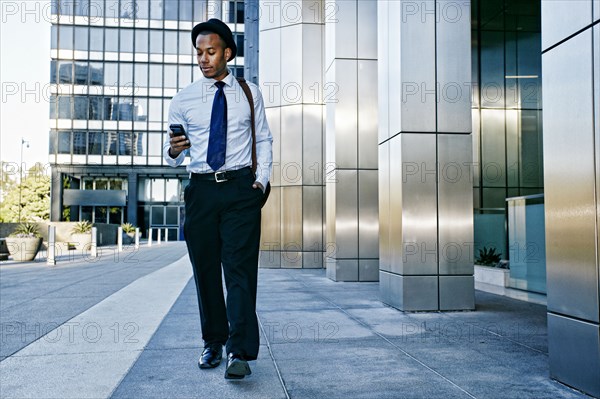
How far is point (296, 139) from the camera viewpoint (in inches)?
610

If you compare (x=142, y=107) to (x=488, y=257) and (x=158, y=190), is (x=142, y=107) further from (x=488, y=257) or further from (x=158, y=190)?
(x=488, y=257)

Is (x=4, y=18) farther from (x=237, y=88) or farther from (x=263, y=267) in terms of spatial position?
(x=237, y=88)

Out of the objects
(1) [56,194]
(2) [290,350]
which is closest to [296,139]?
(2) [290,350]

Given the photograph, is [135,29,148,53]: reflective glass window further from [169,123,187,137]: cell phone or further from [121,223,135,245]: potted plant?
[169,123,187,137]: cell phone

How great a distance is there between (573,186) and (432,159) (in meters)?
3.49

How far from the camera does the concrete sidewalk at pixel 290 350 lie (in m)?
3.60

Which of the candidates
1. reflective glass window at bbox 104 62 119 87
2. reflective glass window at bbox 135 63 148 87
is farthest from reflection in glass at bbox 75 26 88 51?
reflective glass window at bbox 135 63 148 87

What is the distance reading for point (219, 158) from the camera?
3846 mm

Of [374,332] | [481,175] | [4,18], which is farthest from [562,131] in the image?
[4,18]

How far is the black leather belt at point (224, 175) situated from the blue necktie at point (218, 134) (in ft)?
0.16

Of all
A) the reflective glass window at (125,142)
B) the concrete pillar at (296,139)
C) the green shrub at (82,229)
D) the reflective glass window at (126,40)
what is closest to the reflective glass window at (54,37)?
the reflective glass window at (126,40)

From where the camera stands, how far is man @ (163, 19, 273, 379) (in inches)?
151

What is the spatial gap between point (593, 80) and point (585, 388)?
1919mm

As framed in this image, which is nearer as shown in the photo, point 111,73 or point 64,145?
point 64,145
